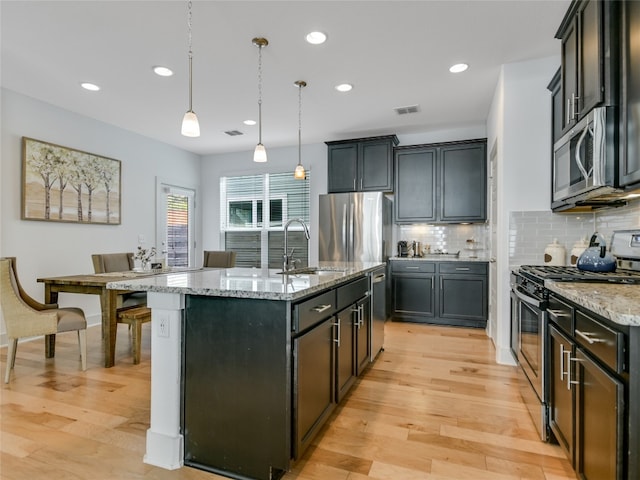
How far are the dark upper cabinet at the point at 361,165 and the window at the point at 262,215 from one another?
80 cm

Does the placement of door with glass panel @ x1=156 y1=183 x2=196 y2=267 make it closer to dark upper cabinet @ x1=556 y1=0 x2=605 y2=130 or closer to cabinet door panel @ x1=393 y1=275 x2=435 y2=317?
cabinet door panel @ x1=393 y1=275 x2=435 y2=317

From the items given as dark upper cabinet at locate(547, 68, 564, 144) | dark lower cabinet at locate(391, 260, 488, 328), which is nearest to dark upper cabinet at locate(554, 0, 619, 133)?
dark upper cabinet at locate(547, 68, 564, 144)

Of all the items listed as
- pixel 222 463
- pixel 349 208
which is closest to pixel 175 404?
pixel 222 463

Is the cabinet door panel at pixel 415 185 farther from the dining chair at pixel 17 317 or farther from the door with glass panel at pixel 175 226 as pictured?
the dining chair at pixel 17 317

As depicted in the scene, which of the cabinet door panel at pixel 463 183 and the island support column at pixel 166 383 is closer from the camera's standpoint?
the island support column at pixel 166 383

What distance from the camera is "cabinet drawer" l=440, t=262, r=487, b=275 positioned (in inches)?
180

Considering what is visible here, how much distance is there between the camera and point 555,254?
300 cm

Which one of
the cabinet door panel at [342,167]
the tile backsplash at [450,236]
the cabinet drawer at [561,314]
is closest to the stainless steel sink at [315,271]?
the cabinet drawer at [561,314]

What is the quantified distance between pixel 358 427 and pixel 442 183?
369 cm

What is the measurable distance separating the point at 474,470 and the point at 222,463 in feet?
4.03

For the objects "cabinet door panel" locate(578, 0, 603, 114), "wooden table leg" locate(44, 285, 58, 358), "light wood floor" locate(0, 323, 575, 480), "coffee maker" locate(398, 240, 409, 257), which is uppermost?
"cabinet door panel" locate(578, 0, 603, 114)

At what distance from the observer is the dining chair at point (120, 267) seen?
3.81 m

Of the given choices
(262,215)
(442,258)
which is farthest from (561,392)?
(262,215)

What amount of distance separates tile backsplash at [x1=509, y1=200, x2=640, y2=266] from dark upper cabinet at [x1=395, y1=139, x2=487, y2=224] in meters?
1.61
